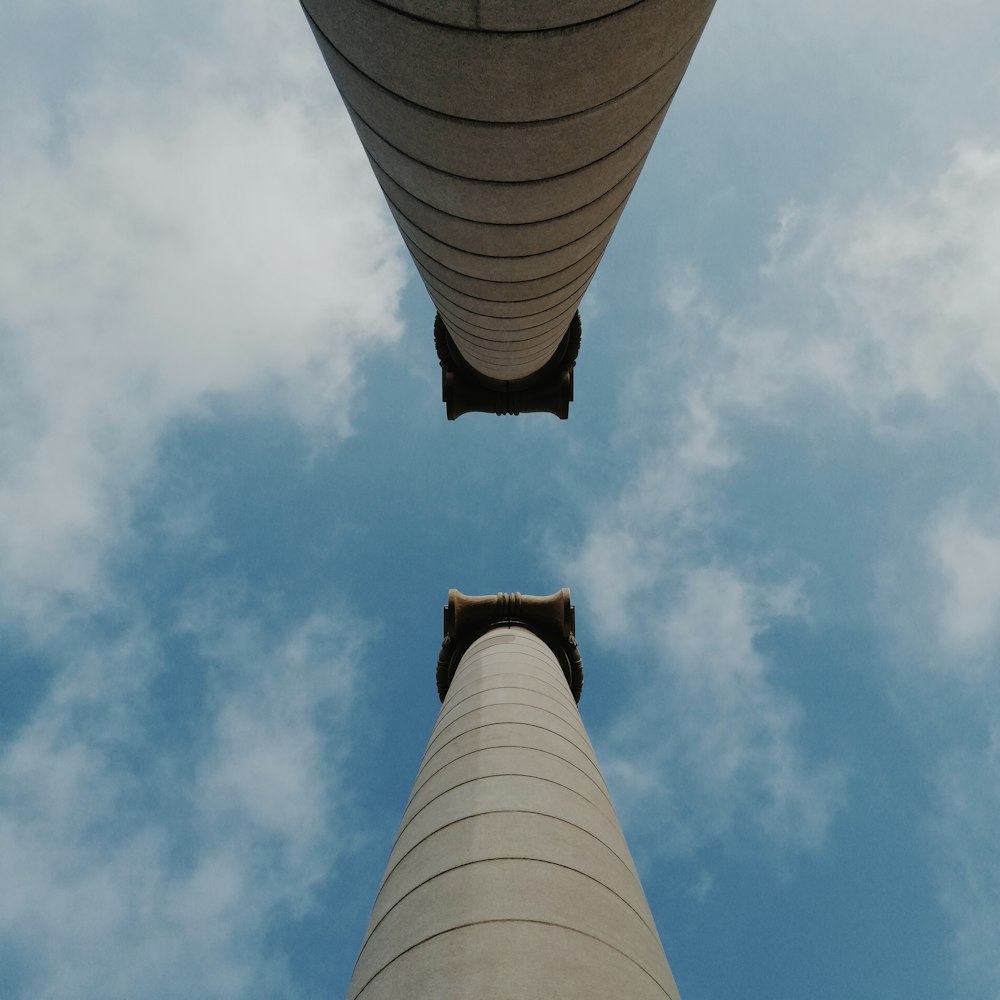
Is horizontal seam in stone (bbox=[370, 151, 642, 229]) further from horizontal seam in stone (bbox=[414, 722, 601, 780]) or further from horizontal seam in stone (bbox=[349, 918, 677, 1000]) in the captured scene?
horizontal seam in stone (bbox=[414, 722, 601, 780])

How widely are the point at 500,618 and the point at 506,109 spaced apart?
105 feet

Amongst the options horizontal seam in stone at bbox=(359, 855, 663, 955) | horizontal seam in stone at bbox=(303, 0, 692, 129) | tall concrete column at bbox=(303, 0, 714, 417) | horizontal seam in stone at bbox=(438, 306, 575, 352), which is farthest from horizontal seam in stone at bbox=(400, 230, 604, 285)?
horizontal seam in stone at bbox=(359, 855, 663, 955)

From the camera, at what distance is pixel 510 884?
1170 cm

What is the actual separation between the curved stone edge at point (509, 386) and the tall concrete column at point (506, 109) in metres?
29.5

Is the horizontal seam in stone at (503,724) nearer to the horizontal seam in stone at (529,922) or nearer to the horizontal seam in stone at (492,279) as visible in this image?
the horizontal seam in stone at (529,922)

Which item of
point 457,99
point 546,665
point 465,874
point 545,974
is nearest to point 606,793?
point 465,874

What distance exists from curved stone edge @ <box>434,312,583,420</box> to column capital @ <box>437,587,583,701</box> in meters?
13.8

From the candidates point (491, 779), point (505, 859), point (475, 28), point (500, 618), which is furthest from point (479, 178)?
point (500, 618)

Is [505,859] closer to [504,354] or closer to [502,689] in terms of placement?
[502,689]

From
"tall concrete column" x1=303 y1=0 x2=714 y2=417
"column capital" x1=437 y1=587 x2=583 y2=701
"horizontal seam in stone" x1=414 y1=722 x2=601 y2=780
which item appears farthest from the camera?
"column capital" x1=437 y1=587 x2=583 y2=701

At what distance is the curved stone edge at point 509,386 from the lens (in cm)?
4738

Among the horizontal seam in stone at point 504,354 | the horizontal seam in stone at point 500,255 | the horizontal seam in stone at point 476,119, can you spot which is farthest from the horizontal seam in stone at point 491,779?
the horizontal seam in stone at point 504,354

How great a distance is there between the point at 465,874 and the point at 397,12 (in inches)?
482

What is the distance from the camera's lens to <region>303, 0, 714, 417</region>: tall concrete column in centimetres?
907
